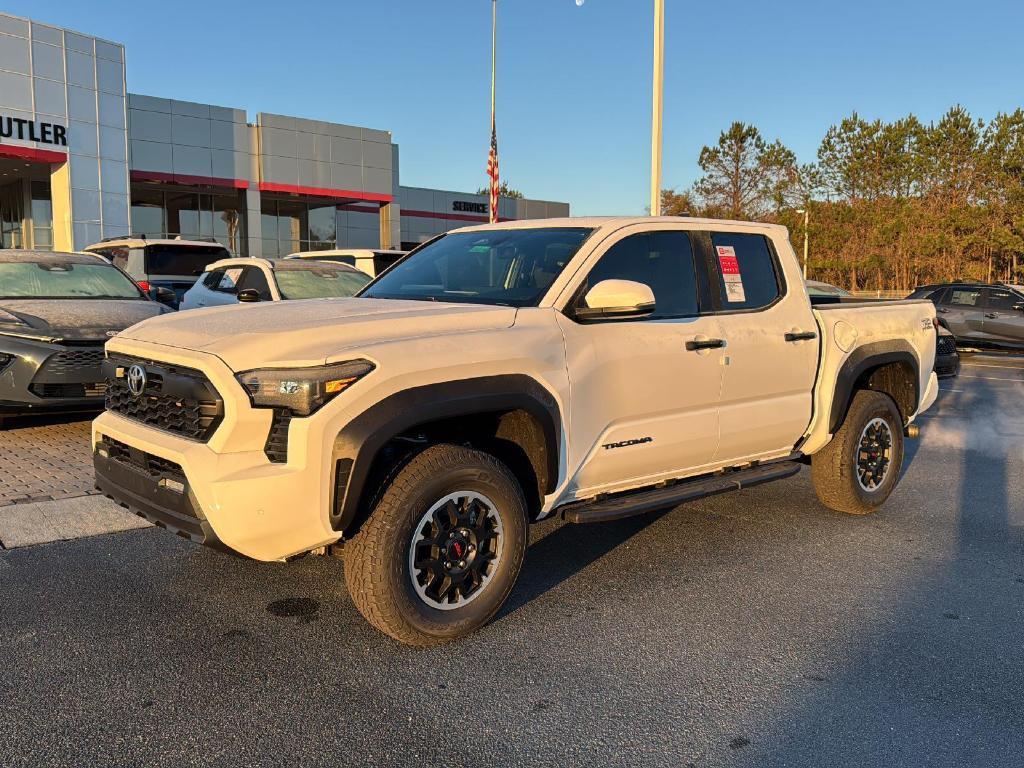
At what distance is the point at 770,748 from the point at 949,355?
38.3ft

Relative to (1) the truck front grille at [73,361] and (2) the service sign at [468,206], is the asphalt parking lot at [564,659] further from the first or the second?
(2) the service sign at [468,206]

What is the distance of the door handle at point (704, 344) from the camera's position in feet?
15.3

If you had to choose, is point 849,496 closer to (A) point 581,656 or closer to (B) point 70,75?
(A) point 581,656

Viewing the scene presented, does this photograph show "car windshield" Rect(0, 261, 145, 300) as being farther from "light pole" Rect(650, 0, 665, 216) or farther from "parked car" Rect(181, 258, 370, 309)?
"light pole" Rect(650, 0, 665, 216)

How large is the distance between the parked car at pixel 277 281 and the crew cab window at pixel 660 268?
19.8 feet

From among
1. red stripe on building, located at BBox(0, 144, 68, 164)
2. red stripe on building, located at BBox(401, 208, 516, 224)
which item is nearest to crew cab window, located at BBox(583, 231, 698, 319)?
red stripe on building, located at BBox(0, 144, 68, 164)

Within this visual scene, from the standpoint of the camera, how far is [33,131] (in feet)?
86.9

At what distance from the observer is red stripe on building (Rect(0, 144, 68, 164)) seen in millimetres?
26147

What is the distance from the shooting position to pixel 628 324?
4418 millimetres

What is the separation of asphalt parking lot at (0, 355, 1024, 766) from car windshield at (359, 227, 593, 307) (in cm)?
152

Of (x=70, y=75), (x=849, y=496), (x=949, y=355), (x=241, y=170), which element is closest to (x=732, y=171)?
(x=241, y=170)

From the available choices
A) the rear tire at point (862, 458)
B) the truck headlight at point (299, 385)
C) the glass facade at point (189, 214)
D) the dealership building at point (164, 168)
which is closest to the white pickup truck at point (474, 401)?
the truck headlight at point (299, 385)

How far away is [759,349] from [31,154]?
2745cm

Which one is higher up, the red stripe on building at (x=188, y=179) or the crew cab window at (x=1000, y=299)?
the red stripe on building at (x=188, y=179)
